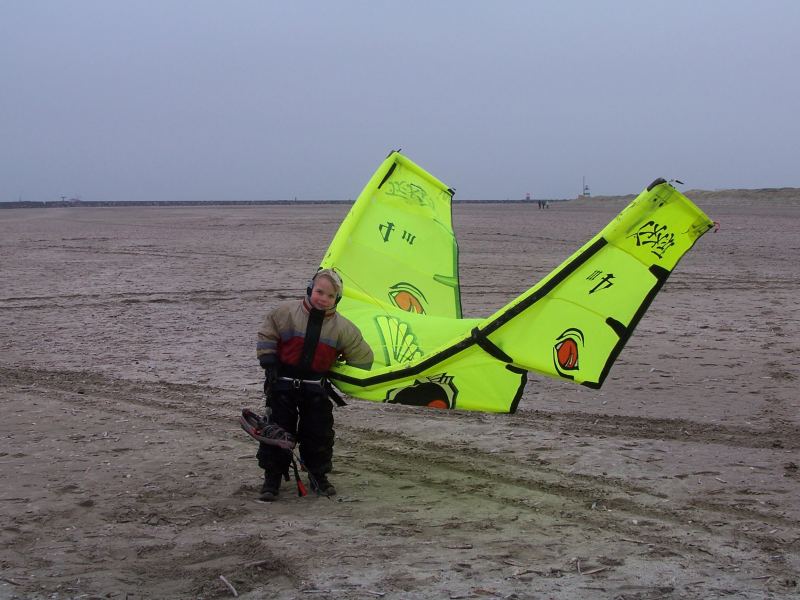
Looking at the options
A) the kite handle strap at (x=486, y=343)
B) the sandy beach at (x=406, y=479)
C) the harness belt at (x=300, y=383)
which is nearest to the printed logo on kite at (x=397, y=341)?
the sandy beach at (x=406, y=479)

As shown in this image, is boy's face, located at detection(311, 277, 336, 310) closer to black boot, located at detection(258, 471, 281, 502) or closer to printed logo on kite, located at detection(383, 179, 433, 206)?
black boot, located at detection(258, 471, 281, 502)

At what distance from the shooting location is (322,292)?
4.79 m

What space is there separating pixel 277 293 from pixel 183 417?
5890 millimetres

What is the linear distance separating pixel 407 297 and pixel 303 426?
2428mm

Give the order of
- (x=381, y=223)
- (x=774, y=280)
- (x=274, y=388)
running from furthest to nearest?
1. (x=774, y=280)
2. (x=381, y=223)
3. (x=274, y=388)

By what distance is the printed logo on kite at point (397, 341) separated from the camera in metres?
5.97

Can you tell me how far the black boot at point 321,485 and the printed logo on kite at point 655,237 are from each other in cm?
207

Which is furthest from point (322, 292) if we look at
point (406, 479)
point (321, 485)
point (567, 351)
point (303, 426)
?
point (567, 351)

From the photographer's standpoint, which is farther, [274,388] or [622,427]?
[622,427]

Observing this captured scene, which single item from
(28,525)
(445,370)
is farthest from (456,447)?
(28,525)

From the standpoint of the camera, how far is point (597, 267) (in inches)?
194

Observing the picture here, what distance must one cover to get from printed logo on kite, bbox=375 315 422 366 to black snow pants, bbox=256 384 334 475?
1055 millimetres

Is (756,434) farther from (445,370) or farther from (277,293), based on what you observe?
(277,293)

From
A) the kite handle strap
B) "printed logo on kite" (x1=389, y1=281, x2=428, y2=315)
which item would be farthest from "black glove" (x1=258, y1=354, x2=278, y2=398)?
"printed logo on kite" (x1=389, y1=281, x2=428, y2=315)
